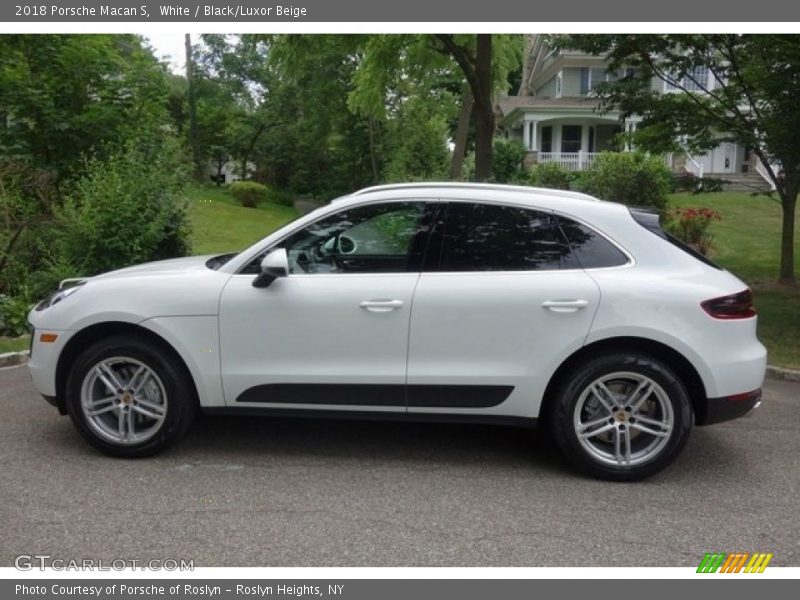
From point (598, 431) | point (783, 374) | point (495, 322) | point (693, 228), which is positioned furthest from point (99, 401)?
point (693, 228)

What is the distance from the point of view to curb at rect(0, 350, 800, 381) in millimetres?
7039

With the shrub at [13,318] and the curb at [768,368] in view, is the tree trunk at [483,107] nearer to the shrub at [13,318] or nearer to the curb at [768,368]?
the curb at [768,368]

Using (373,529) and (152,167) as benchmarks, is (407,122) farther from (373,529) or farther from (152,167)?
(373,529)

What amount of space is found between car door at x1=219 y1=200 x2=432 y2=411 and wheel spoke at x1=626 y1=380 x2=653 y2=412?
4.52 feet

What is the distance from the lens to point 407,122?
26.3m

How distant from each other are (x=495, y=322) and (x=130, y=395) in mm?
2359

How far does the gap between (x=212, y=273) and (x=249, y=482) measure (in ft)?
4.40

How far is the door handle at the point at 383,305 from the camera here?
14.5 feet

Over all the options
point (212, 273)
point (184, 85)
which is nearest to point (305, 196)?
point (184, 85)

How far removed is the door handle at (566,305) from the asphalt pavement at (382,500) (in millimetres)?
1056

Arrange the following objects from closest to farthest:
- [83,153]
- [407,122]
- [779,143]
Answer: [779,143]
[83,153]
[407,122]

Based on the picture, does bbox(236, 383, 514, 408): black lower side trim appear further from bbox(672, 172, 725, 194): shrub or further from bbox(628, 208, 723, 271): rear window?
bbox(672, 172, 725, 194): shrub

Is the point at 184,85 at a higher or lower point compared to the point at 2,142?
higher

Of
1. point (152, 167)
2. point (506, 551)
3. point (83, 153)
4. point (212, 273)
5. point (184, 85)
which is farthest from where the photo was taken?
point (184, 85)
